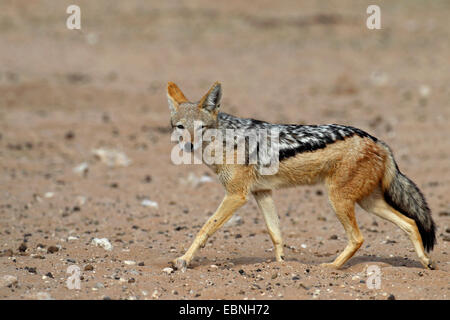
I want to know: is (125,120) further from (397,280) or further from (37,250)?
(397,280)

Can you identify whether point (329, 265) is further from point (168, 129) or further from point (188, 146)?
point (168, 129)

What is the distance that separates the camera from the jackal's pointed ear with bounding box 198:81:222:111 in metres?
6.82

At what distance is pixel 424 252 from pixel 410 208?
0.47 m

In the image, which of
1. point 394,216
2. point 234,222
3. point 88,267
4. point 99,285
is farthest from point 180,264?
point 234,222

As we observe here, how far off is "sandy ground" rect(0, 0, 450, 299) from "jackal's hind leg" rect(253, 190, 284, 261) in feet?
0.73

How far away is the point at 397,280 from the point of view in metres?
6.19

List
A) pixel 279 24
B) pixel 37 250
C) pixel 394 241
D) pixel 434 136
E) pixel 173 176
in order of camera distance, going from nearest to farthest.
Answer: pixel 37 250 < pixel 394 241 < pixel 173 176 < pixel 434 136 < pixel 279 24

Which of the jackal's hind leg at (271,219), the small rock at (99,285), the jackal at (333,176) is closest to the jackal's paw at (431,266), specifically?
the jackal at (333,176)

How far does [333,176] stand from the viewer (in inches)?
267

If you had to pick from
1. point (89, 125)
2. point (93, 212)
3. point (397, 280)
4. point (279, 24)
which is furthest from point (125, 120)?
point (279, 24)

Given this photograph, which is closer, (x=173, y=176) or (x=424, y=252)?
(x=424, y=252)

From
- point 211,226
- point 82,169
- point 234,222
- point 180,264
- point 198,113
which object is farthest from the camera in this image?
point 82,169

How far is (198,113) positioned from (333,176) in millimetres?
1436

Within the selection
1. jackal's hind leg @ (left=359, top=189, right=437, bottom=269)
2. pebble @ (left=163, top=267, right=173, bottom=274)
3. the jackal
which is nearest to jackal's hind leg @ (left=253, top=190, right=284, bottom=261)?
the jackal
